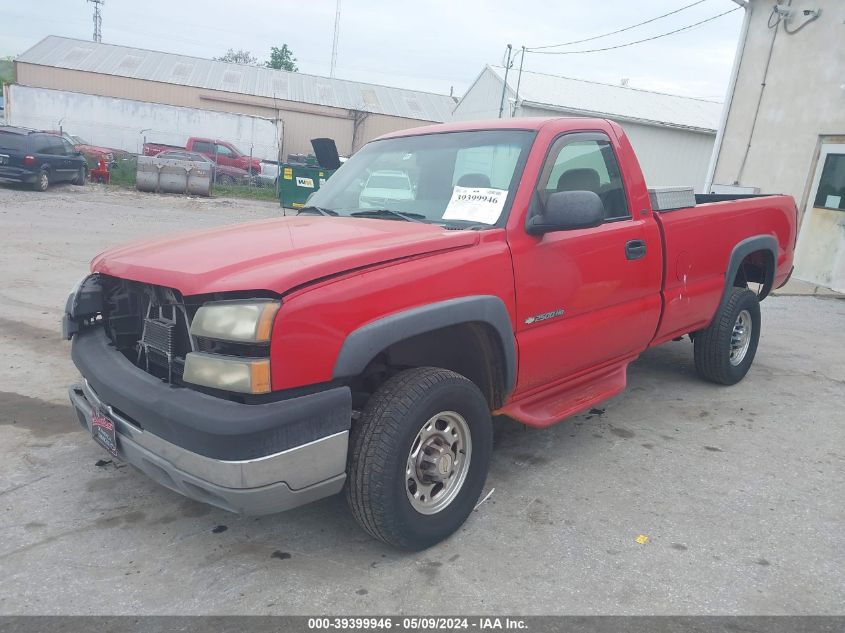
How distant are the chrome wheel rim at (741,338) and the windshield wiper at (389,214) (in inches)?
127

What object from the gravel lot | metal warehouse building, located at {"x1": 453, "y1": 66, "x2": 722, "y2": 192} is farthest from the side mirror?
metal warehouse building, located at {"x1": 453, "y1": 66, "x2": 722, "y2": 192}

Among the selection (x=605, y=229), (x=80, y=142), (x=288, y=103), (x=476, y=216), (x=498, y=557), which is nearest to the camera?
(x=498, y=557)

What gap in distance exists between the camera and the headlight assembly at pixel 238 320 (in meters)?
2.39

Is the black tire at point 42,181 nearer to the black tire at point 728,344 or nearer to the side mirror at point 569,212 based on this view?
the black tire at point 728,344

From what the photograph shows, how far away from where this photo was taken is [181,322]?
108 inches

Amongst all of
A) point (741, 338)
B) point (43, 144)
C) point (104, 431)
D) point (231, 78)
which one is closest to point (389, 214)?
point (104, 431)

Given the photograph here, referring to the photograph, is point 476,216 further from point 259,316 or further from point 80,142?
point 80,142

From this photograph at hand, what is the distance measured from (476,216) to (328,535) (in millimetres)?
1699

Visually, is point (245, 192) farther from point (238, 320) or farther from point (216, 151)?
point (238, 320)

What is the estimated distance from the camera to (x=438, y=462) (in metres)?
2.97

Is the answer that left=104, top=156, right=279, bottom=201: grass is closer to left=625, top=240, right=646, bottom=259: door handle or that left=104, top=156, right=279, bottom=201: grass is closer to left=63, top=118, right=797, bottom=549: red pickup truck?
left=63, top=118, right=797, bottom=549: red pickup truck

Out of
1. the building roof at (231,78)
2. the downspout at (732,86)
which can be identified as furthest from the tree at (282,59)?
the downspout at (732,86)

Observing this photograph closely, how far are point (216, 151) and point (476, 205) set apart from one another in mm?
25747
